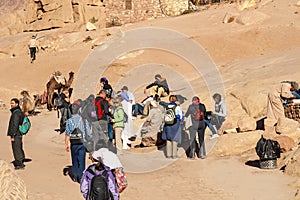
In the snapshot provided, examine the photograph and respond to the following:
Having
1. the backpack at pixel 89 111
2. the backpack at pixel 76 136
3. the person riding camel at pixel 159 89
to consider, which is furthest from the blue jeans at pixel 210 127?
the backpack at pixel 76 136

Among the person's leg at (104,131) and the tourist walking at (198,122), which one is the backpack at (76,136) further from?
the tourist walking at (198,122)

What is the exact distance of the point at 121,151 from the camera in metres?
14.1

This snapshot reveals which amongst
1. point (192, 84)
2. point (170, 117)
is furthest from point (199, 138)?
point (192, 84)

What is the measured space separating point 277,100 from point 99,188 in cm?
698

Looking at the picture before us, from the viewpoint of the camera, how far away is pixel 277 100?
13.6 m

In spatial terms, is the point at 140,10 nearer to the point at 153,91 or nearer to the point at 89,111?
the point at 153,91

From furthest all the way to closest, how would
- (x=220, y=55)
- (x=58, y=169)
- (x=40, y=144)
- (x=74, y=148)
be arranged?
(x=220, y=55) → (x=40, y=144) → (x=58, y=169) → (x=74, y=148)

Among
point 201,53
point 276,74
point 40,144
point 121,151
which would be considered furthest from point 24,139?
point 201,53

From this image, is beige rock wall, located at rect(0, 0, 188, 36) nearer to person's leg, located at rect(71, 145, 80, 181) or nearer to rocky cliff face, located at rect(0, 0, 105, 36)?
rocky cliff face, located at rect(0, 0, 105, 36)

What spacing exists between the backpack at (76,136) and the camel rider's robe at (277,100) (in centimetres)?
478

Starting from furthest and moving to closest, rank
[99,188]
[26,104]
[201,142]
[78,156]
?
[26,104] → [201,142] → [78,156] → [99,188]

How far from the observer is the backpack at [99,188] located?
7.54m

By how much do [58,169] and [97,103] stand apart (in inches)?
58.8

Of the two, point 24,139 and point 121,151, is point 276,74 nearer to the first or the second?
point 121,151
